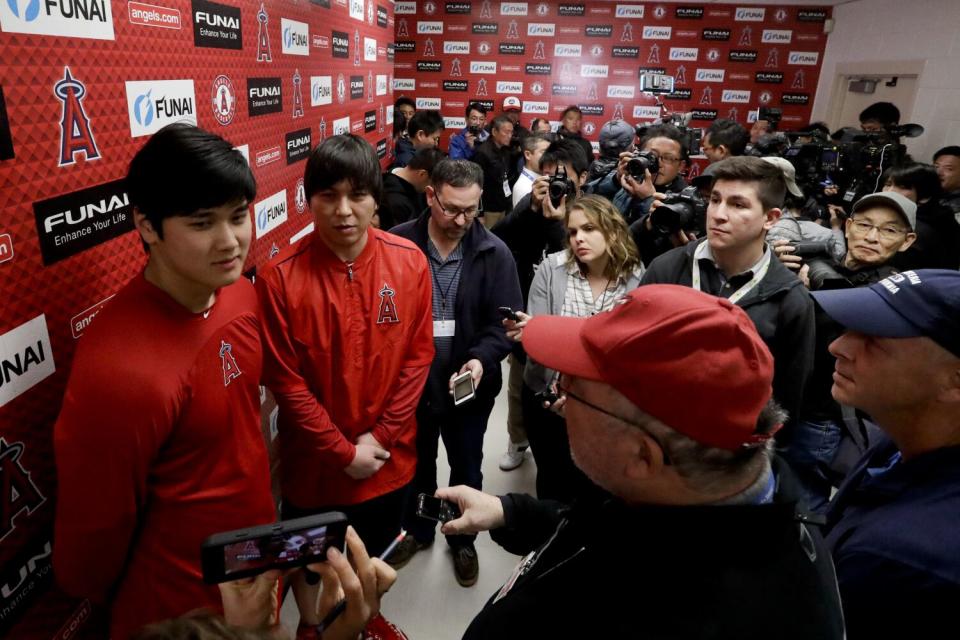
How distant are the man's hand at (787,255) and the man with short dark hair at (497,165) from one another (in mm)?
3797

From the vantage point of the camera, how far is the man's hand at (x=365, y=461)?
5.19ft

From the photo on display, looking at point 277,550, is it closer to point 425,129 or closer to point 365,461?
point 365,461

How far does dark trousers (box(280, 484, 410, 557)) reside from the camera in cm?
172

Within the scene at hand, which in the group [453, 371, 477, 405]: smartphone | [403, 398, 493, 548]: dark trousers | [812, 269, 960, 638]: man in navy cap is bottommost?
[403, 398, 493, 548]: dark trousers

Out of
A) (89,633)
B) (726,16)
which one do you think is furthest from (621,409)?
(726,16)

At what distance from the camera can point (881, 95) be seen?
661cm

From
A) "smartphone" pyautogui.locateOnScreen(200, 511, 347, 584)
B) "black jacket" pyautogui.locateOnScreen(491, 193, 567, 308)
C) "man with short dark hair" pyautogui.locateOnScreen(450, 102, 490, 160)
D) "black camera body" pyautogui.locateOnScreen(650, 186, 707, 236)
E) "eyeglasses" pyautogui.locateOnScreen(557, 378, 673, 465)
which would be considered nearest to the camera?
"eyeglasses" pyautogui.locateOnScreen(557, 378, 673, 465)

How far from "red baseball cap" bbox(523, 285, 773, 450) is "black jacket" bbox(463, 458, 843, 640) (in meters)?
0.11

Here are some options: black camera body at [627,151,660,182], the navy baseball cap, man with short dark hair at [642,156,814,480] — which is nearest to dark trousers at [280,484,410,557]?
man with short dark hair at [642,156,814,480]

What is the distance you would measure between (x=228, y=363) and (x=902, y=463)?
1.30 m

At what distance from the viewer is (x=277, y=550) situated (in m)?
0.89

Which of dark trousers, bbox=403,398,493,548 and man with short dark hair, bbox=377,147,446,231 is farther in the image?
man with short dark hair, bbox=377,147,446,231

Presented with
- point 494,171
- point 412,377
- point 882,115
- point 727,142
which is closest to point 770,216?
point 412,377

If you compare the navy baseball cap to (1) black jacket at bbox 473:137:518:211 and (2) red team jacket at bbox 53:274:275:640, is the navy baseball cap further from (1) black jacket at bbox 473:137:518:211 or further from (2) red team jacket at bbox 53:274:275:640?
(1) black jacket at bbox 473:137:518:211
